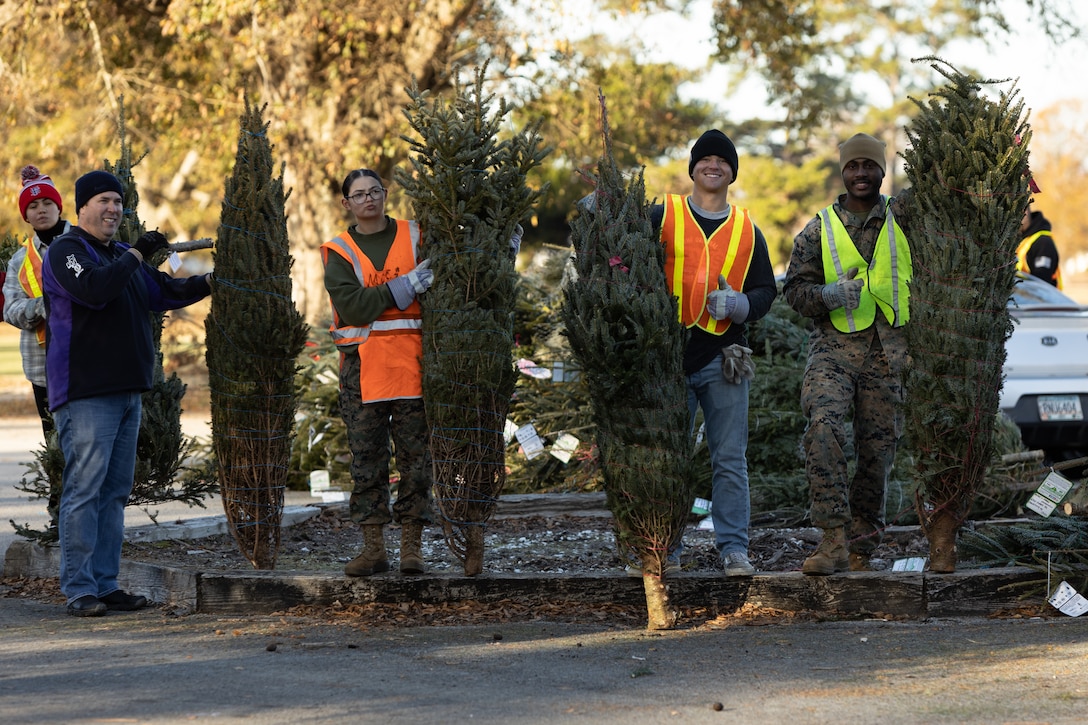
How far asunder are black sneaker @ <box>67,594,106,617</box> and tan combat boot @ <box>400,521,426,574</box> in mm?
1491

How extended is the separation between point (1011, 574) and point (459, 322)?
2.90 metres

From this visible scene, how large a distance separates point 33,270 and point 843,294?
170 inches

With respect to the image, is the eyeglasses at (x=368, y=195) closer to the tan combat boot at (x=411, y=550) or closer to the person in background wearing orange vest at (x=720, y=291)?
the person in background wearing orange vest at (x=720, y=291)

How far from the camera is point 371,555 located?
6539 mm

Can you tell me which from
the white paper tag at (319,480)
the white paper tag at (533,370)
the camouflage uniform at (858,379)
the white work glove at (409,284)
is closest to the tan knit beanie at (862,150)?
the camouflage uniform at (858,379)

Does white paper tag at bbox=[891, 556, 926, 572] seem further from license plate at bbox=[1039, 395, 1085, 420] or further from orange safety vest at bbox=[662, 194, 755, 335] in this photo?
license plate at bbox=[1039, 395, 1085, 420]

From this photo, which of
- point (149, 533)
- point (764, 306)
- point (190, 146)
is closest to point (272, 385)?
point (149, 533)

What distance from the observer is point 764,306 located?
640cm

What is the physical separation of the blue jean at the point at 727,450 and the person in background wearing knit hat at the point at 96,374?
262cm

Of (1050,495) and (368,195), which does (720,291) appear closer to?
(368,195)

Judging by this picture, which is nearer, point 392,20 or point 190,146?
point 392,20

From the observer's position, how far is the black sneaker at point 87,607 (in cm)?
652

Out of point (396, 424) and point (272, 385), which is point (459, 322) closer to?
point (396, 424)

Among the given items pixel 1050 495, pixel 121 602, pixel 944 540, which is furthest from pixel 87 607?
pixel 1050 495
